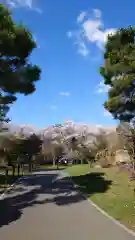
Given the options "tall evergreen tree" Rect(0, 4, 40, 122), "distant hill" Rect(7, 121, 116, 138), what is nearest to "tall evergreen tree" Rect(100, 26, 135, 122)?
"tall evergreen tree" Rect(0, 4, 40, 122)

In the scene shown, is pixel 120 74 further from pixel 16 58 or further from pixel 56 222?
pixel 56 222

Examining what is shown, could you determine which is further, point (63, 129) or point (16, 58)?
point (63, 129)

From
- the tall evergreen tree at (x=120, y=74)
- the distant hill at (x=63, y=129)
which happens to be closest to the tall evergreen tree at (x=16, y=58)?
the tall evergreen tree at (x=120, y=74)

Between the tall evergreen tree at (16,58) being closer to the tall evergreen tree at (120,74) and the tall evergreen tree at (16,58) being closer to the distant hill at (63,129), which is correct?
the tall evergreen tree at (120,74)

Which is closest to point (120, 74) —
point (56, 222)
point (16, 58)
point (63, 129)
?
point (16, 58)

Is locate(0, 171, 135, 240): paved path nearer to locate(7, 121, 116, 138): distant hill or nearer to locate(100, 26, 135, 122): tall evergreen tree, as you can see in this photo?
locate(100, 26, 135, 122): tall evergreen tree

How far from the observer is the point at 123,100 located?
22.6m

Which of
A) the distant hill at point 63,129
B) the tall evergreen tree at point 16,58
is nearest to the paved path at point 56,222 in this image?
the tall evergreen tree at point 16,58

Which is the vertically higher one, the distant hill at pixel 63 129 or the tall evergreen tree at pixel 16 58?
the distant hill at pixel 63 129

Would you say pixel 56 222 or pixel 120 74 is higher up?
pixel 120 74

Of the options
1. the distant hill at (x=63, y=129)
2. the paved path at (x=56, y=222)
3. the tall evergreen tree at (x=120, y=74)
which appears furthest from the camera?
the distant hill at (x=63, y=129)

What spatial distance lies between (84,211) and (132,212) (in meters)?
2.19

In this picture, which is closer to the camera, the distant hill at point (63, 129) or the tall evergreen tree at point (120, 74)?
the tall evergreen tree at point (120, 74)

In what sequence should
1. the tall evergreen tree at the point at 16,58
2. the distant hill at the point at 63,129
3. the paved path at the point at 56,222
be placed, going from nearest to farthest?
the paved path at the point at 56,222
the tall evergreen tree at the point at 16,58
the distant hill at the point at 63,129
